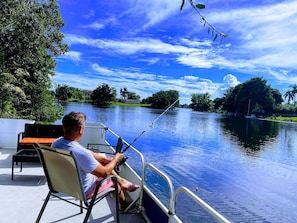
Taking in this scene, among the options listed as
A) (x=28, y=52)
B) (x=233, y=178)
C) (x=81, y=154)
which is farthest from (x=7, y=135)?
(x=233, y=178)

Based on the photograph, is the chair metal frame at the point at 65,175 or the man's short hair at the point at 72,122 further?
the man's short hair at the point at 72,122

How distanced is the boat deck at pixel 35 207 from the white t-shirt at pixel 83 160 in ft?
1.92

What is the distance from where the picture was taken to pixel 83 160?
2.04 meters

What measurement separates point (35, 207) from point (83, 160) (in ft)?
3.80

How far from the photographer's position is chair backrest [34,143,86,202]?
6.45 feet

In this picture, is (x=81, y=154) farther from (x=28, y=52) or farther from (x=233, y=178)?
(x=233, y=178)

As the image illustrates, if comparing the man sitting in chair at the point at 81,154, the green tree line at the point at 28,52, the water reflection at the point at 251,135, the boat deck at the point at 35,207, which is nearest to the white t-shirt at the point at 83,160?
the man sitting in chair at the point at 81,154

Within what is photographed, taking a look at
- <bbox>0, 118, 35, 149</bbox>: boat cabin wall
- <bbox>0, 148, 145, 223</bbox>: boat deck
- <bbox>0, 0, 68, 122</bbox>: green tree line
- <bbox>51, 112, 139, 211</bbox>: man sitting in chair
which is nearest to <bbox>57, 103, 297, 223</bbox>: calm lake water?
<bbox>0, 148, 145, 223</bbox>: boat deck

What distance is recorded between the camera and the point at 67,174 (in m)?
2.05

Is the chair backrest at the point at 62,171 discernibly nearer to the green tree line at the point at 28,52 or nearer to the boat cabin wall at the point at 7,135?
the boat cabin wall at the point at 7,135

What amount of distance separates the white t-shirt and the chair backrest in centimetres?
7

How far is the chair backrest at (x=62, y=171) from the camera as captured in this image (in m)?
1.97

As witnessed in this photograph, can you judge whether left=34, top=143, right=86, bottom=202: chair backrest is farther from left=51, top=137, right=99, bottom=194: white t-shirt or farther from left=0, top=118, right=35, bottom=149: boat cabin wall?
left=0, top=118, right=35, bottom=149: boat cabin wall

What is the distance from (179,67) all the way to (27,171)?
53122mm
